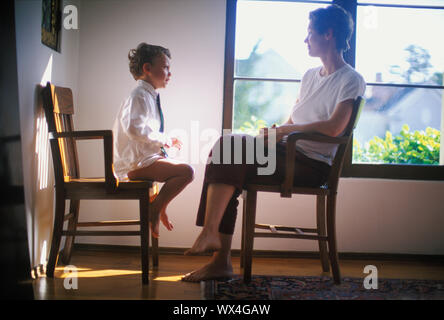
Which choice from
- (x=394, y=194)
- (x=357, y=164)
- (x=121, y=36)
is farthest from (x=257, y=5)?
(x=394, y=194)

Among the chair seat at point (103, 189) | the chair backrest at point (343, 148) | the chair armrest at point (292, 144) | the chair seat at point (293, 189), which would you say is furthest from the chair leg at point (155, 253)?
the chair backrest at point (343, 148)

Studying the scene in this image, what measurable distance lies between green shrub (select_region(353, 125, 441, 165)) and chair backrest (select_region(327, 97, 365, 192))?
3.04ft

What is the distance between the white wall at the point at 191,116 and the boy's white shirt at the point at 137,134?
58cm

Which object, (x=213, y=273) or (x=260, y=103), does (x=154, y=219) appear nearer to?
(x=213, y=273)

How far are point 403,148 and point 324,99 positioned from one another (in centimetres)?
111

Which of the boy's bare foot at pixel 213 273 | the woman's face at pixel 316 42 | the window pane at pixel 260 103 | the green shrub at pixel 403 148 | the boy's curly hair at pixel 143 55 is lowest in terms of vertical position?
the boy's bare foot at pixel 213 273

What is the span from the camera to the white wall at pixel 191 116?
302 cm

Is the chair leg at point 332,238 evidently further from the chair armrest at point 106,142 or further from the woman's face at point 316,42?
the chair armrest at point 106,142

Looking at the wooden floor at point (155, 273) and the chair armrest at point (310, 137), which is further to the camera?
the chair armrest at point (310, 137)

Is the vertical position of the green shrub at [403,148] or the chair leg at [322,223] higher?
the green shrub at [403,148]

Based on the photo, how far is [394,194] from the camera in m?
3.03

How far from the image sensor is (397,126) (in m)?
3.12

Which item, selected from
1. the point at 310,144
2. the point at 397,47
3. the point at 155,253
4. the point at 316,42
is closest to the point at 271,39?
the point at 316,42
